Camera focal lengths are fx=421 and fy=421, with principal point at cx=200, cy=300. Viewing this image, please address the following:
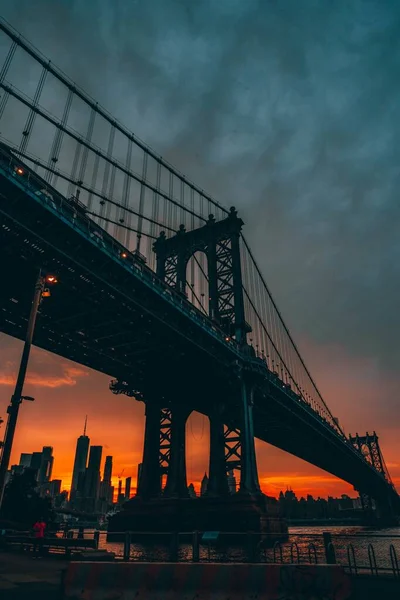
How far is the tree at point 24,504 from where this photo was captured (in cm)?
3741

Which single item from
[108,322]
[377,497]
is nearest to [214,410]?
[108,322]

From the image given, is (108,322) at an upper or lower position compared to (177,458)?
upper

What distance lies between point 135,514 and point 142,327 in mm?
20194

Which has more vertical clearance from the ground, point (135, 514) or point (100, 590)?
point (135, 514)

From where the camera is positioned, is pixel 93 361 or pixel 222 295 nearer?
pixel 93 361

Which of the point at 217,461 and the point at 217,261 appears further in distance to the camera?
the point at 217,261

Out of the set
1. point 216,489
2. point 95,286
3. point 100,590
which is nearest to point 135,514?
point 216,489

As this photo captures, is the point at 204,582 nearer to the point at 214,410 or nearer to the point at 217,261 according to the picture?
the point at 214,410

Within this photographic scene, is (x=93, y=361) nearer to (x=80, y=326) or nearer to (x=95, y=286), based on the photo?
(x=80, y=326)

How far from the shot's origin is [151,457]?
157ft

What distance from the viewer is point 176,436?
163 feet

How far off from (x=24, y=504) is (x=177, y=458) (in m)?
16.9

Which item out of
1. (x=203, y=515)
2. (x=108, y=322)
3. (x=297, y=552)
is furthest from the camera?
(x=203, y=515)

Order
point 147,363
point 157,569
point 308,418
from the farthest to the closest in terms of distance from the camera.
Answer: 1. point 308,418
2. point 147,363
3. point 157,569
